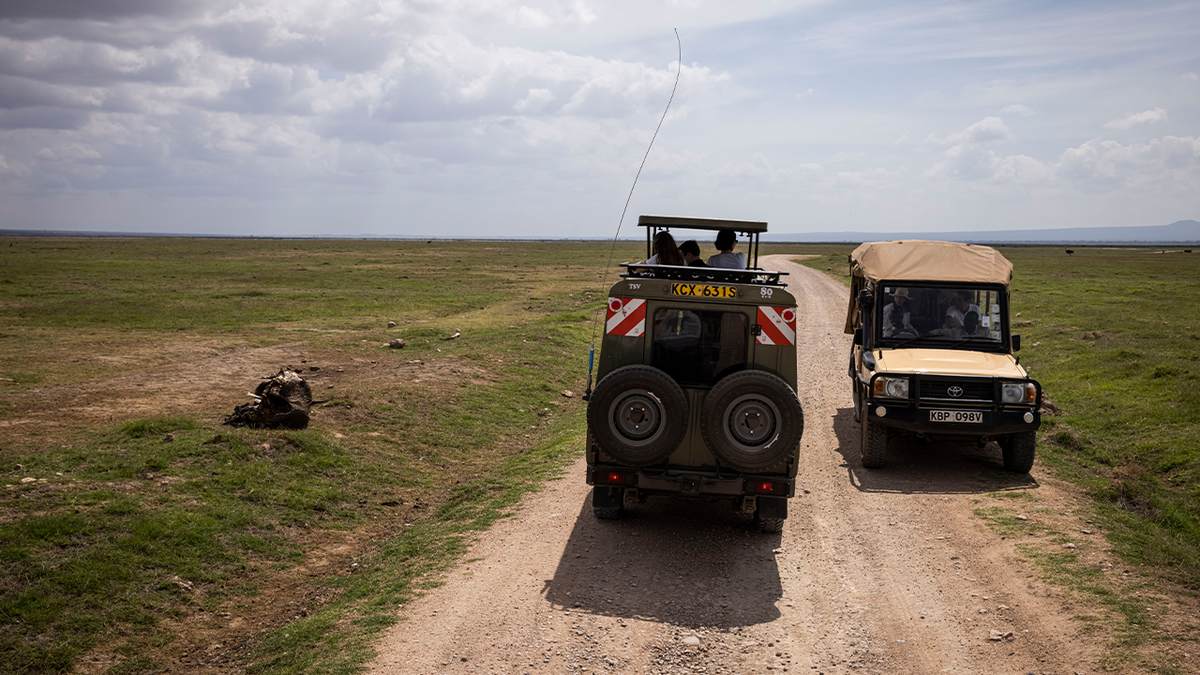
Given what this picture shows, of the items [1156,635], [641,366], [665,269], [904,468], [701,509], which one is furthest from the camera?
[904,468]

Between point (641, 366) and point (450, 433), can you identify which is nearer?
point (641, 366)

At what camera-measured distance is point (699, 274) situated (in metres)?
8.05

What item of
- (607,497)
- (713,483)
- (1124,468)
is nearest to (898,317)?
(1124,468)

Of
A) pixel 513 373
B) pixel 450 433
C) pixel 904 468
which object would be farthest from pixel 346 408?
pixel 904 468

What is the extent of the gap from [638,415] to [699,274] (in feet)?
5.56

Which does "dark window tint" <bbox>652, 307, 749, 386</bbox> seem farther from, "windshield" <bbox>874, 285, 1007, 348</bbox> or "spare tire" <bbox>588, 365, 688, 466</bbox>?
"windshield" <bbox>874, 285, 1007, 348</bbox>

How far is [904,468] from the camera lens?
11.1 m

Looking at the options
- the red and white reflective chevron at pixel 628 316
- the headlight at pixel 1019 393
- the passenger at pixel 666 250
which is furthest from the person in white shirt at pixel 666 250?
the headlight at pixel 1019 393

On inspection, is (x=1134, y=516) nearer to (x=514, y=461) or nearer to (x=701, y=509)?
(x=701, y=509)

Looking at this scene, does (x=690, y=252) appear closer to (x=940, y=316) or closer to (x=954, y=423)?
(x=954, y=423)

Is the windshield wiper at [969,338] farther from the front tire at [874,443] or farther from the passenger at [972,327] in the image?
the front tire at [874,443]

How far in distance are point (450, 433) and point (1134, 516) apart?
10526 millimetres

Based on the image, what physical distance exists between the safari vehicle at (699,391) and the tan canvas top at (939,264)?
15.9 ft

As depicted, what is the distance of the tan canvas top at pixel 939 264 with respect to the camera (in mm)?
11734
